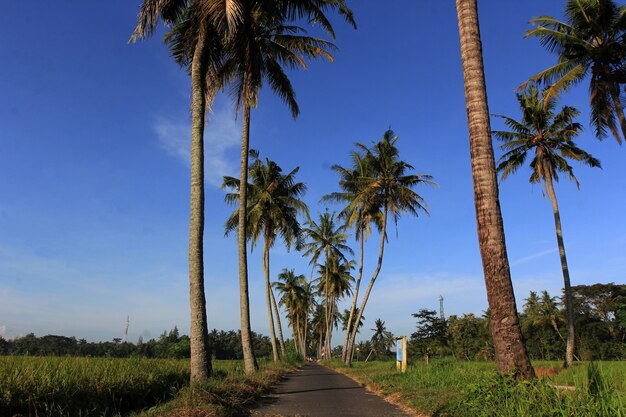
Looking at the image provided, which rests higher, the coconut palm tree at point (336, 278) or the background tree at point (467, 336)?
the coconut palm tree at point (336, 278)

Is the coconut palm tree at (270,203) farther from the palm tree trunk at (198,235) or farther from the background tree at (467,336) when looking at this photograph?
the background tree at (467,336)

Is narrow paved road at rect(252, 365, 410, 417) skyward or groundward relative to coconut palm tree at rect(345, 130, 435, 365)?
groundward

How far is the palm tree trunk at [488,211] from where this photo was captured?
6434 millimetres

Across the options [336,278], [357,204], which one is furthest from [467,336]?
[357,204]

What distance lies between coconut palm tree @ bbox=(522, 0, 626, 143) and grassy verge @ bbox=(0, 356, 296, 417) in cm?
1475

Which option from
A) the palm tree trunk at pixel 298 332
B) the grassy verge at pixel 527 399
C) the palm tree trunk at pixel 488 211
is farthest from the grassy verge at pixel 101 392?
the palm tree trunk at pixel 298 332

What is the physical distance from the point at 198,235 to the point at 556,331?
179 ft

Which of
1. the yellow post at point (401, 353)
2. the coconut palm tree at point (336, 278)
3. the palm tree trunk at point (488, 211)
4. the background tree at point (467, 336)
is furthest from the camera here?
the background tree at point (467, 336)

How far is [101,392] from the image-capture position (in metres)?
7.51

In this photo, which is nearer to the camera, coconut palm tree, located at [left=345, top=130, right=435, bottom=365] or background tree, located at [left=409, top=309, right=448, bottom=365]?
coconut palm tree, located at [left=345, top=130, right=435, bottom=365]

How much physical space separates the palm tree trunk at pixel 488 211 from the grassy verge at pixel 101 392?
4472 millimetres

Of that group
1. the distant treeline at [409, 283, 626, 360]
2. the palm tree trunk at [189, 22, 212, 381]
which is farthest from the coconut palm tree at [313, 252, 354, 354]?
the palm tree trunk at [189, 22, 212, 381]

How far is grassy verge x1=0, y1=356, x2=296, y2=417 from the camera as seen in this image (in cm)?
609

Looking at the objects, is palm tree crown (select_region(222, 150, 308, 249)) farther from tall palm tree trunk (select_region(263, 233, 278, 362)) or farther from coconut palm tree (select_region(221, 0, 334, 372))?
coconut palm tree (select_region(221, 0, 334, 372))
